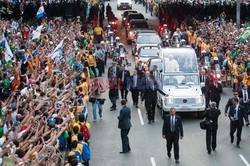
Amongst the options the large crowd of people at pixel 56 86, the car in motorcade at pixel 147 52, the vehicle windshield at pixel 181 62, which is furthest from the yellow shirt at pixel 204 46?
the vehicle windshield at pixel 181 62

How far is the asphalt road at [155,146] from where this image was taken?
1664 centimetres

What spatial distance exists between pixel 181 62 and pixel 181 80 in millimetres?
972

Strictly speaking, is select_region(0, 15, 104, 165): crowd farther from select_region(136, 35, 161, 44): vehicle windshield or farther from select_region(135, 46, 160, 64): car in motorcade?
select_region(136, 35, 161, 44): vehicle windshield

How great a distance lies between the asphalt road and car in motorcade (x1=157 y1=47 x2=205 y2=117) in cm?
57

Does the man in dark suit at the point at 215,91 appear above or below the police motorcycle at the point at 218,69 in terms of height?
below

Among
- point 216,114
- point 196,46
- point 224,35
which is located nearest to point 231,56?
point 224,35

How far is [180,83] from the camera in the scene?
72.6ft

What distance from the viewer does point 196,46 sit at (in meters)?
33.8

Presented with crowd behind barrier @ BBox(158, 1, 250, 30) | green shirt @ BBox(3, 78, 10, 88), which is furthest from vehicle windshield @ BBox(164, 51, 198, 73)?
crowd behind barrier @ BBox(158, 1, 250, 30)

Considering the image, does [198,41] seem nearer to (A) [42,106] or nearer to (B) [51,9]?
(B) [51,9]

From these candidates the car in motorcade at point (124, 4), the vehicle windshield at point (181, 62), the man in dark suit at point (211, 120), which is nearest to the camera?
the man in dark suit at point (211, 120)

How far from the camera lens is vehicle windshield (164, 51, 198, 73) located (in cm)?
2269

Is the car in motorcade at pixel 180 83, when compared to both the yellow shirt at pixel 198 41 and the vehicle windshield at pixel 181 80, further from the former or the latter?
the yellow shirt at pixel 198 41

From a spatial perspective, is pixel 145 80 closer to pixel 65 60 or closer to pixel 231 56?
pixel 65 60
